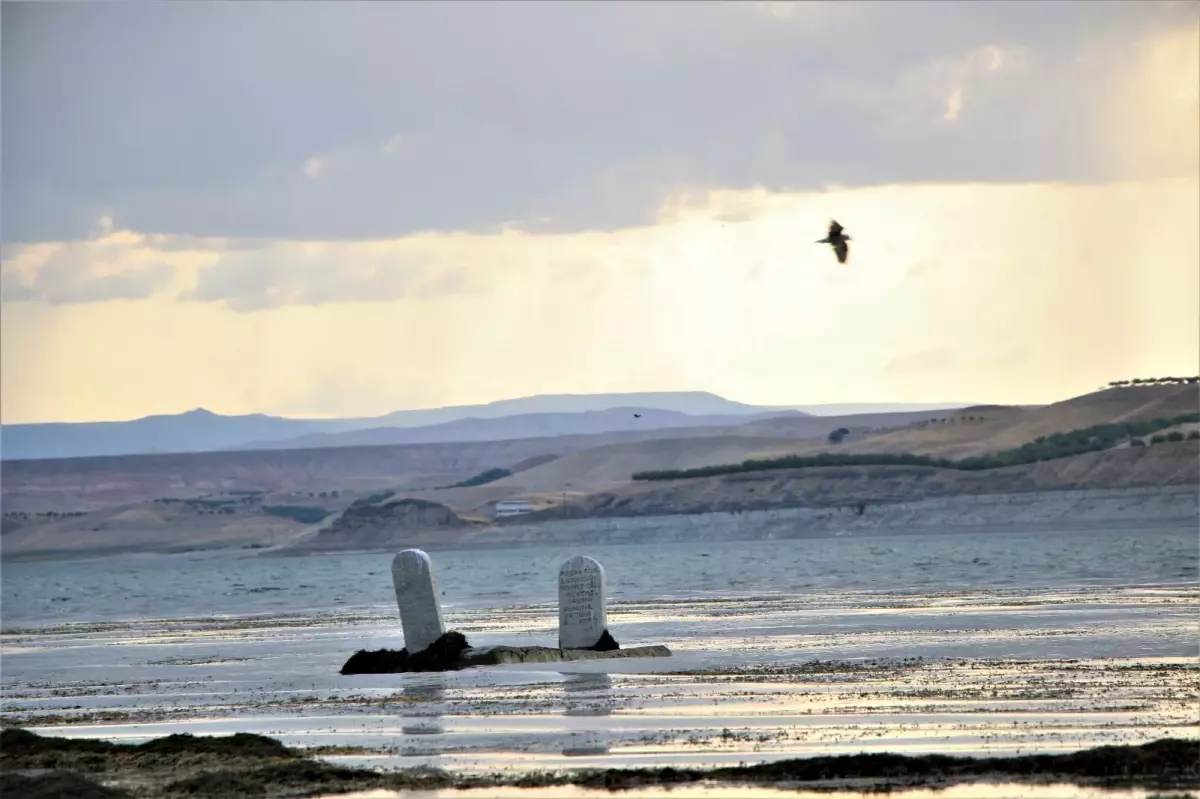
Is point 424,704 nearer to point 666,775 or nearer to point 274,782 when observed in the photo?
point 274,782

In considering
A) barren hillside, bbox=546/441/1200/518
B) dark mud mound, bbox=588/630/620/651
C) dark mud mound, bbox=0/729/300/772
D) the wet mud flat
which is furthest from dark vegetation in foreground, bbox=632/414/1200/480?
dark mud mound, bbox=0/729/300/772

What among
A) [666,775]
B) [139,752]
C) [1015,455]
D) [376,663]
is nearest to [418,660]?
[376,663]

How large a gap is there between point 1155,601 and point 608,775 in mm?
23691

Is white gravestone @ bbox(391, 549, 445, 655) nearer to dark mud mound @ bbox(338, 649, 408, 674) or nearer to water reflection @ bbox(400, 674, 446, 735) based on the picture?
dark mud mound @ bbox(338, 649, 408, 674)

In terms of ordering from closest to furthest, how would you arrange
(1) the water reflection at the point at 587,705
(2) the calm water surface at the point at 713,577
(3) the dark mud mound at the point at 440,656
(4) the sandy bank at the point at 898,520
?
(1) the water reflection at the point at 587,705 → (3) the dark mud mound at the point at 440,656 → (2) the calm water surface at the point at 713,577 → (4) the sandy bank at the point at 898,520

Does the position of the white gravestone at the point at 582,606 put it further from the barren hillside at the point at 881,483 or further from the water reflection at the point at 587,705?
the barren hillside at the point at 881,483

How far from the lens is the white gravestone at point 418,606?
3231cm

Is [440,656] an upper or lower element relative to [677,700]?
upper

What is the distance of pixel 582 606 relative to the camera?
107ft

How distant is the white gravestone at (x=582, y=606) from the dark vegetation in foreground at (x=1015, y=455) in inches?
4478

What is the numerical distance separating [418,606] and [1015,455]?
123m

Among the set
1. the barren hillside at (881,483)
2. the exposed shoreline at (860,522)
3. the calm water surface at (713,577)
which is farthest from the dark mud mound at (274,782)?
the barren hillside at (881,483)

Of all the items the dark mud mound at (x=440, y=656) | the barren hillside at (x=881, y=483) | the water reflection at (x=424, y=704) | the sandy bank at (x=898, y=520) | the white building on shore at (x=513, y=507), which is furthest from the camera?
the white building on shore at (x=513, y=507)

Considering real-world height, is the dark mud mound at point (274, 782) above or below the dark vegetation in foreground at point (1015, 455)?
below
